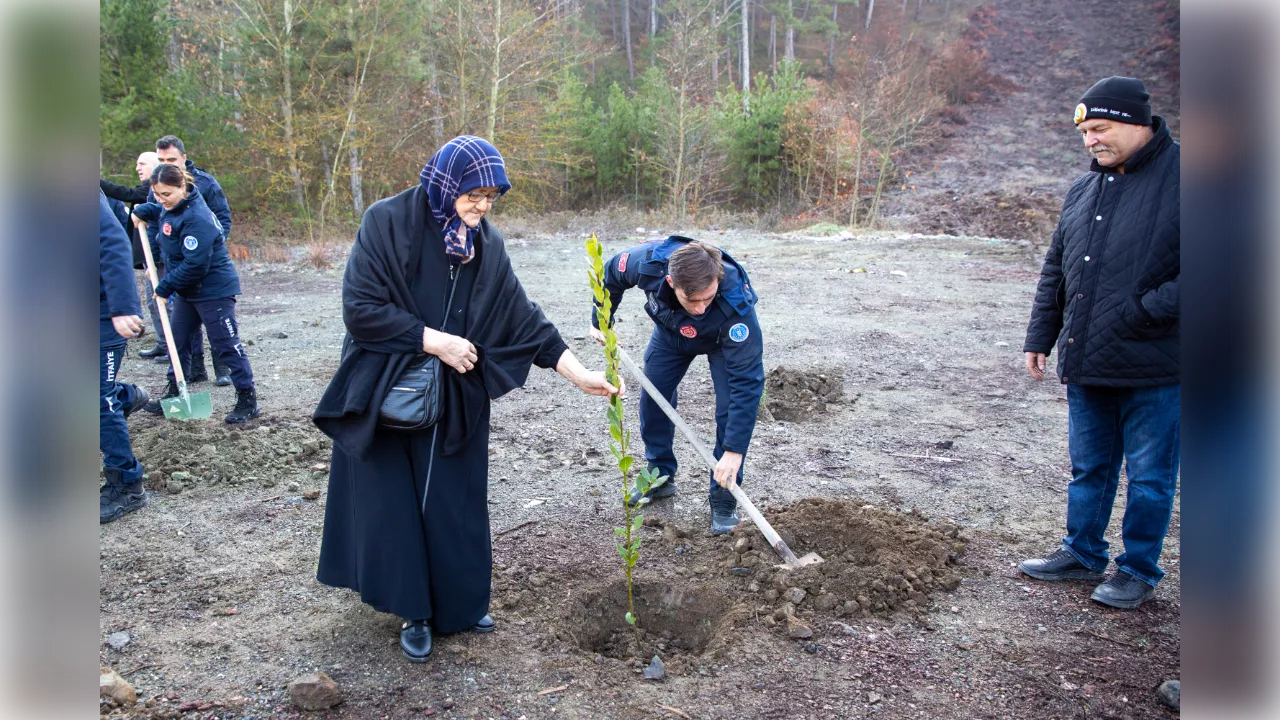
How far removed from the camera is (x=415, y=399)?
118 inches

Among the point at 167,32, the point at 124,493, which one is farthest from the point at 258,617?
the point at 167,32

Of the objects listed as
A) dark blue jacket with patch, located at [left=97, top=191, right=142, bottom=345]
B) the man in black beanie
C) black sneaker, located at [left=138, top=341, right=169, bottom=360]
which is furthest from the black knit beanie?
black sneaker, located at [left=138, top=341, right=169, bottom=360]

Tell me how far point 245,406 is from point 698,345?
3.74 m

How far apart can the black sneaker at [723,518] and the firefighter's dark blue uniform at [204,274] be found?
378cm

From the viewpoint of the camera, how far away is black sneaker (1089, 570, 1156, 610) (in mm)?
3584

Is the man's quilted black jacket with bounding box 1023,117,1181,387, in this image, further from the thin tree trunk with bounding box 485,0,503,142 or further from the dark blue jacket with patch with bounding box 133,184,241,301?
the thin tree trunk with bounding box 485,0,503,142

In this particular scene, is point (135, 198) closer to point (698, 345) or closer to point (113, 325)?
point (113, 325)

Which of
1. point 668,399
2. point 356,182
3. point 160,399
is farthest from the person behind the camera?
point 356,182

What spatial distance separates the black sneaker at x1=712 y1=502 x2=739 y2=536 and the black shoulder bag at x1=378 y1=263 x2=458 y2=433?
1.95 m

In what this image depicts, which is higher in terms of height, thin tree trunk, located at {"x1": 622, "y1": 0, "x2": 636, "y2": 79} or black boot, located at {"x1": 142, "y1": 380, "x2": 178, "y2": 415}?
thin tree trunk, located at {"x1": 622, "y1": 0, "x2": 636, "y2": 79}

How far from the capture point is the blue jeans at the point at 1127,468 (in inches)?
136

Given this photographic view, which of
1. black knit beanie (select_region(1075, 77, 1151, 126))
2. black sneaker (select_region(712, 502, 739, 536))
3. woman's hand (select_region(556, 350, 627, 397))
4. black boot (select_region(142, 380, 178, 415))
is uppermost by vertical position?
black knit beanie (select_region(1075, 77, 1151, 126))

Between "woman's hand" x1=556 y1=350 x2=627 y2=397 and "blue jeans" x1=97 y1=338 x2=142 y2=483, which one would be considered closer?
"woman's hand" x1=556 y1=350 x2=627 y2=397

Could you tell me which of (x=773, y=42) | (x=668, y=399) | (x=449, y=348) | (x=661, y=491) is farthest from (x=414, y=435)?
(x=773, y=42)
